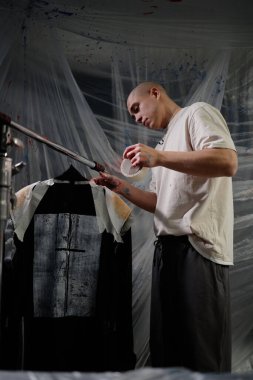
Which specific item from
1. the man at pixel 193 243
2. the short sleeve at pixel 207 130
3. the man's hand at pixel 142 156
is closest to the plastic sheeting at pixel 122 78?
the man at pixel 193 243

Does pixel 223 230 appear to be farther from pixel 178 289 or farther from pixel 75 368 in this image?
pixel 75 368

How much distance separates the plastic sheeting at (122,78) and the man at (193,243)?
562 millimetres

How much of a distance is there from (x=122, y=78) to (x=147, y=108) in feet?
1.69

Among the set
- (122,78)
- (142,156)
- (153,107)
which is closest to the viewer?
(142,156)

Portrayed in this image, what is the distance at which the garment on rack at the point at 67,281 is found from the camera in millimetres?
1760

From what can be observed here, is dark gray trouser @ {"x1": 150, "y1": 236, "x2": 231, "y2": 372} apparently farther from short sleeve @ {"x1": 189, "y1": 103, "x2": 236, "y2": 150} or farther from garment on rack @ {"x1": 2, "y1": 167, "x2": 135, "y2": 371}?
short sleeve @ {"x1": 189, "y1": 103, "x2": 236, "y2": 150}

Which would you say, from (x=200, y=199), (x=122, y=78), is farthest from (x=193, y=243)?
(x=122, y=78)

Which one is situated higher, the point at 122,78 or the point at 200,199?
the point at 122,78

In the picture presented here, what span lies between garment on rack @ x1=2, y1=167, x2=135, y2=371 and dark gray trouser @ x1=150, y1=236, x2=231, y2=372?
0.87 ft

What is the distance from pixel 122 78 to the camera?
→ 2230 millimetres

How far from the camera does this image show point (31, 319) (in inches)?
70.4

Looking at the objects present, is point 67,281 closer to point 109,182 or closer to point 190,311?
point 109,182

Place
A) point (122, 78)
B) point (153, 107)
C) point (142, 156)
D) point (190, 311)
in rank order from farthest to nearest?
point (122, 78) → point (153, 107) → point (190, 311) → point (142, 156)

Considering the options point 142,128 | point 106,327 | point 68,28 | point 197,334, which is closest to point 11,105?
point 68,28
